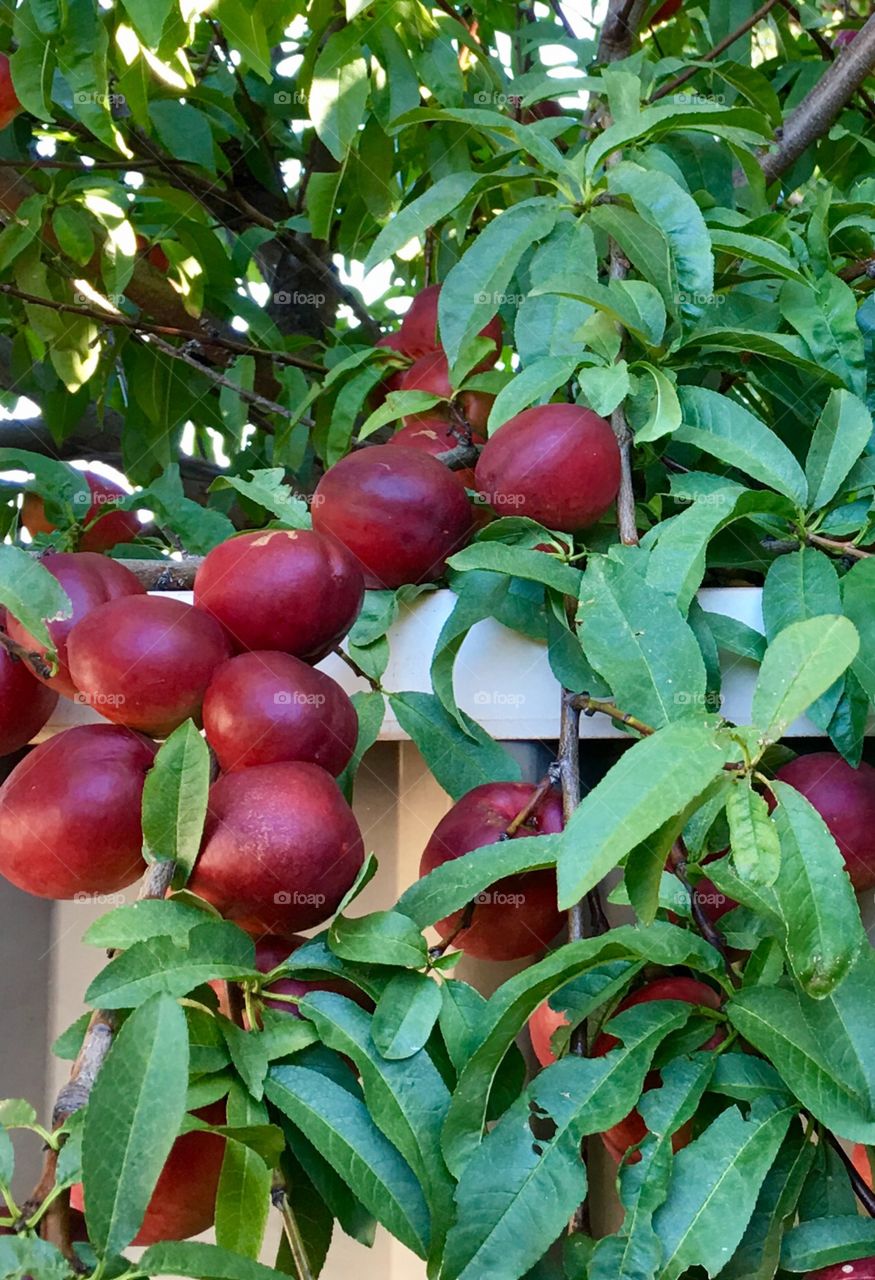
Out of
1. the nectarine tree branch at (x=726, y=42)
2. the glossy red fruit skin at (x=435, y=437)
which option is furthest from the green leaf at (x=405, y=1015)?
the nectarine tree branch at (x=726, y=42)

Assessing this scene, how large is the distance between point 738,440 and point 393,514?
177 millimetres

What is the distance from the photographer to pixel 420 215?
2.32 feet

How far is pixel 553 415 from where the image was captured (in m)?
0.61

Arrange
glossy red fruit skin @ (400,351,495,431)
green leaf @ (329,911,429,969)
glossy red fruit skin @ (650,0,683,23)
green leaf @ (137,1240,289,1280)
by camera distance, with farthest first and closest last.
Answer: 1. glossy red fruit skin @ (650,0,683,23)
2. glossy red fruit skin @ (400,351,495,431)
3. green leaf @ (329,911,429,969)
4. green leaf @ (137,1240,289,1280)

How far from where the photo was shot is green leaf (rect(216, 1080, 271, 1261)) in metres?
0.42

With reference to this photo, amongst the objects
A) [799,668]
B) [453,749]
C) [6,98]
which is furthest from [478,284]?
[6,98]

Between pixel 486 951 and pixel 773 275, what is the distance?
1.49ft

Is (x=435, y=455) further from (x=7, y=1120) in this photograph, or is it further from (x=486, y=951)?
(x=7, y=1120)

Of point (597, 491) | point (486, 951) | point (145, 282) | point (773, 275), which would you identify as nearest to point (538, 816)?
point (486, 951)

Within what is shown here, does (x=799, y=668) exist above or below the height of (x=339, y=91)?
below

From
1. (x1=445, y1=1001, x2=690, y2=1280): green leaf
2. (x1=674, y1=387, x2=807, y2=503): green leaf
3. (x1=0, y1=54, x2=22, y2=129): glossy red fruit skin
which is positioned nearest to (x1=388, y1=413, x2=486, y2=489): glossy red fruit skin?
(x1=674, y1=387, x2=807, y2=503): green leaf

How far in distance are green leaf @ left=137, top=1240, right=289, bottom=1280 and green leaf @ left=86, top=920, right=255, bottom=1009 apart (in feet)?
0.25

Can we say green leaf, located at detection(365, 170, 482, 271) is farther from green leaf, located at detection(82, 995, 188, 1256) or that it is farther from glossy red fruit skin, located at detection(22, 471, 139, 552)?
green leaf, located at detection(82, 995, 188, 1256)

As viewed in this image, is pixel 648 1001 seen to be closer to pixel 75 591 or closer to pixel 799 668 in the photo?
pixel 799 668
